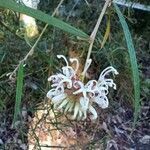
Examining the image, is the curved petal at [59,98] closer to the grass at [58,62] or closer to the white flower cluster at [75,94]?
the white flower cluster at [75,94]

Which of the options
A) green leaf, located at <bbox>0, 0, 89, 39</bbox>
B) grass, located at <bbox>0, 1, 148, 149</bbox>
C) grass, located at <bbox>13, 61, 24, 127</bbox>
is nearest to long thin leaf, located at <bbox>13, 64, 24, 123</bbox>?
grass, located at <bbox>13, 61, 24, 127</bbox>

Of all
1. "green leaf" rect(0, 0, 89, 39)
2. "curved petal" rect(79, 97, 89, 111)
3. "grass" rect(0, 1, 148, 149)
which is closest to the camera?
"green leaf" rect(0, 0, 89, 39)

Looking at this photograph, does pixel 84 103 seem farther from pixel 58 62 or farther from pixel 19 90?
pixel 58 62

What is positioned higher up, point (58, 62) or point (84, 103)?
point (58, 62)

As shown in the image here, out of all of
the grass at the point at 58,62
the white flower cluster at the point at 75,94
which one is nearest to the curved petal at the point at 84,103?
the white flower cluster at the point at 75,94

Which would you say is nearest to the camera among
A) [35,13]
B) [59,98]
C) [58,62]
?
[35,13]

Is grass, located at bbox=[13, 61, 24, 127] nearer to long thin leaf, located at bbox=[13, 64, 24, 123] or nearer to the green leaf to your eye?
long thin leaf, located at bbox=[13, 64, 24, 123]

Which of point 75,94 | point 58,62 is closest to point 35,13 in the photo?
A: point 75,94

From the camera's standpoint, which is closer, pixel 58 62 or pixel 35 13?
pixel 35 13

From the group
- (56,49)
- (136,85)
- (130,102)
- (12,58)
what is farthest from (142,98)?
(136,85)

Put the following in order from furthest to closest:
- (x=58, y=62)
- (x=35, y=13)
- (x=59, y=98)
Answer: (x=58, y=62) → (x=59, y=98) → (x=35, y=13)

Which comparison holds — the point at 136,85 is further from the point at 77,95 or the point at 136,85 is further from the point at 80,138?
the point at 80,138
